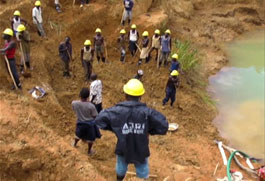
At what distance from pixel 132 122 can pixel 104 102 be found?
556cm

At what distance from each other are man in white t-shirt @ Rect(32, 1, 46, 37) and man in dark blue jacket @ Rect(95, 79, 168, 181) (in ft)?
24.4

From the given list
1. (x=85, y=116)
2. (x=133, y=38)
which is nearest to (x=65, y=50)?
(x=133, y=38)

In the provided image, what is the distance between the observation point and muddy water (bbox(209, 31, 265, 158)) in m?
8.95

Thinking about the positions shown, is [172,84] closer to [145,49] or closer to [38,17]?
[145,49]

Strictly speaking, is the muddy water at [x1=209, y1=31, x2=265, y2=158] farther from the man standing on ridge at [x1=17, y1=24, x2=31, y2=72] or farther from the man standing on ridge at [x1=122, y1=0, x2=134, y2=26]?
the man standing on ridge at [x1=17, y1=24, x2=31, y2=72]

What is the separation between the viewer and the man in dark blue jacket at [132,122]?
347 cm

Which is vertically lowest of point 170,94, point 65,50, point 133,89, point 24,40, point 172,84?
point 170,94

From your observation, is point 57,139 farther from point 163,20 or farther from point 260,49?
point 260,49

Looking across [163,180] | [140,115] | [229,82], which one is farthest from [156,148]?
[229,82]

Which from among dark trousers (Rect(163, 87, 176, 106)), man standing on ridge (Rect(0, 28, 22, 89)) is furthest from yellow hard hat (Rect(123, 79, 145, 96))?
dark trousers (Rect(163, 87, 176, 106))

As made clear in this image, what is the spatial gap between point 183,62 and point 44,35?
5.00 m

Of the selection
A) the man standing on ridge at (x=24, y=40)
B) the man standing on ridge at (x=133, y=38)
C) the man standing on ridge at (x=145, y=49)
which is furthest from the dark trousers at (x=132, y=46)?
the man standing on ridge at (x=24, y=40)

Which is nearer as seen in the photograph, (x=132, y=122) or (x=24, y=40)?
(x=132, y=122)

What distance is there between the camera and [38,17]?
10.0 metres
